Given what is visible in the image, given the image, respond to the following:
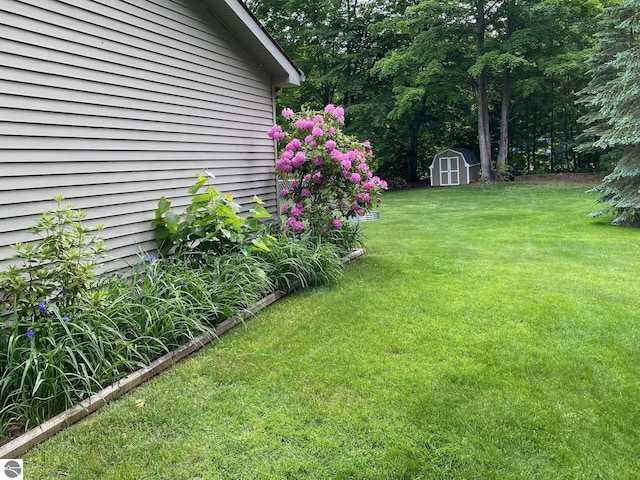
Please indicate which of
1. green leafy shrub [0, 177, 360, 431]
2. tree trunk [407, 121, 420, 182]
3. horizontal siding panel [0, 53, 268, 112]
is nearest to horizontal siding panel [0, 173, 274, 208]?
green leafy shrub [0, 177, 360, 431]

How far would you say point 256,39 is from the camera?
5.41m

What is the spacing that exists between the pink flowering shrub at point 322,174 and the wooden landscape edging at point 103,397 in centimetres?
230

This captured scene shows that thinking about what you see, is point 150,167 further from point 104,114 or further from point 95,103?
point 95,103

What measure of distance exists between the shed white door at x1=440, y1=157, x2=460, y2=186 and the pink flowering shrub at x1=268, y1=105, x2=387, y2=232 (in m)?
14.2

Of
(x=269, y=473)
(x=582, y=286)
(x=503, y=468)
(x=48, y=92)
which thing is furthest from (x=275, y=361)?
(x=582, y=286)

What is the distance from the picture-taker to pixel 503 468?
1942 millimetres

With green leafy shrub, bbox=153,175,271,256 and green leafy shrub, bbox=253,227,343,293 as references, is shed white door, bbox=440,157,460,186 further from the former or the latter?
green leafy shrub, bbox=153,175,271,256

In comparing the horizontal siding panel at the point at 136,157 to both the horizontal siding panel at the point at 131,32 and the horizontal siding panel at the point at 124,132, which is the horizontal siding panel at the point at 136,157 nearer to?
the horizontal siding panel at the point at 124,132

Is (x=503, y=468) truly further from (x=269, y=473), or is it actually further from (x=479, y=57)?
(x=479, y=57)

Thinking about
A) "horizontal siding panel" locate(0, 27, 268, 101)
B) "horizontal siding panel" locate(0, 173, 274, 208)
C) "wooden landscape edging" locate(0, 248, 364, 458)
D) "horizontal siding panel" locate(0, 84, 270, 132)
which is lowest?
"wooden landscape edging" locate(0, 248, 364, 458)

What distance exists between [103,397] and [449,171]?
18572 millimetres

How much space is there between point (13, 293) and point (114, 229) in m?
1.23

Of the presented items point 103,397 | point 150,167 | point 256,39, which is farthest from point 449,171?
point 103,397

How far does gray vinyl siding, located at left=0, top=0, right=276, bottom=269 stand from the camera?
3.03 m
